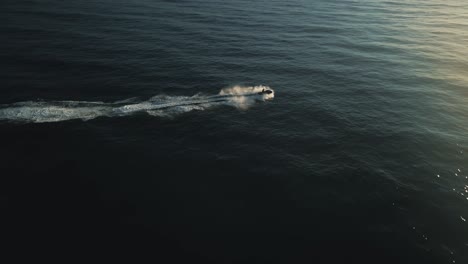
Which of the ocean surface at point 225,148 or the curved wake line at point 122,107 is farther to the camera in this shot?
the curved wake line at point 122,107

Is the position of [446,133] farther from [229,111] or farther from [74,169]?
[74,169]

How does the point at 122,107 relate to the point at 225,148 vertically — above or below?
above

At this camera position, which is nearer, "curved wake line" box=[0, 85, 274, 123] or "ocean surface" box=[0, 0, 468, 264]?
"ocean surface" box=[0, 0, 468, 264]

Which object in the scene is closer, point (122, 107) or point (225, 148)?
point (225, 148)
